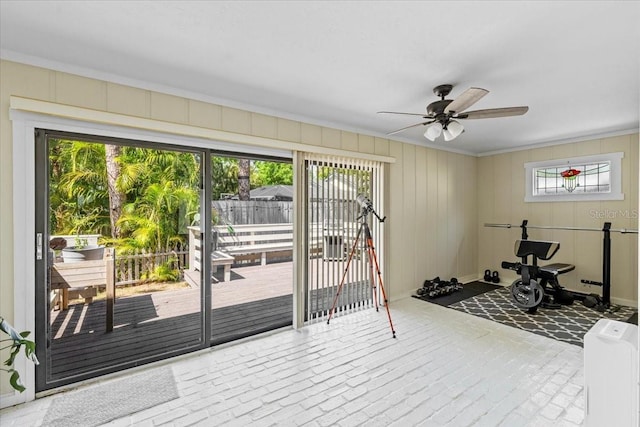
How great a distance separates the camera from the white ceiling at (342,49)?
5.75 feet

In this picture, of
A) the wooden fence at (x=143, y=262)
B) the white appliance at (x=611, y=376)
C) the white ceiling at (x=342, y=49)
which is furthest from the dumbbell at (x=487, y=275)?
the wooden fence at (x=143, y=262)

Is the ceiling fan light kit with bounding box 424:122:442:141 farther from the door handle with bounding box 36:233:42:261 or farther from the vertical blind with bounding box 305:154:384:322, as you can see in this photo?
the door handle with bounding box 36:233:42:261

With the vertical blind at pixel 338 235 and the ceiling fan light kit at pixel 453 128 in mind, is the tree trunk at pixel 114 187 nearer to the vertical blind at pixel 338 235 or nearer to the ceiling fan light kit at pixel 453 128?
the vertical blind at pixel 338 235

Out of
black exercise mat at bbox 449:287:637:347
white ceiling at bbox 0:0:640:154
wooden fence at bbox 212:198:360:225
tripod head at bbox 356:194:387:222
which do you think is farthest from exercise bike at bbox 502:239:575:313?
wooden fence at bbox 212:198:360:225

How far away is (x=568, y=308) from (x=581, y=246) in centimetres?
116

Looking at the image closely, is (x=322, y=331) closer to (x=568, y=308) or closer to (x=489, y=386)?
(x=489, y=386)

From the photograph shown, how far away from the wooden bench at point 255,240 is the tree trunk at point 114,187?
840 mm

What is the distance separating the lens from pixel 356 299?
14.0 ft

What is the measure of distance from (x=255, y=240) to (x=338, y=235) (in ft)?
3.53

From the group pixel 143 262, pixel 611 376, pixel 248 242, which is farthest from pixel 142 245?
pixel 611 376

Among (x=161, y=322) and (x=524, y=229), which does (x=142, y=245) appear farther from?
(x=524, y=229)

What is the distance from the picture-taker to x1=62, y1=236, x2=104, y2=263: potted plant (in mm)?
2518

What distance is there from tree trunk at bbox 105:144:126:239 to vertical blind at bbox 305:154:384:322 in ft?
6.09

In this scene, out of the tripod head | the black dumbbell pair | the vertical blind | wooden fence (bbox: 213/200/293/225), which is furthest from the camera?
the black dumbbell pair
